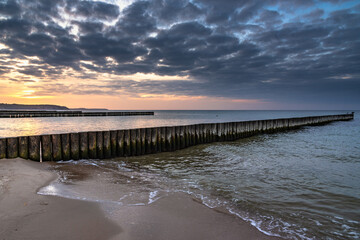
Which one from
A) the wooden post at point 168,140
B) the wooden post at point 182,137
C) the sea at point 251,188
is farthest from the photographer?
the wooden post at point 182,137

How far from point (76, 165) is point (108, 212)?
5173mm

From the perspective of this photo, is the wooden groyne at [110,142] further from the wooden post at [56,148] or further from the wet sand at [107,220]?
the wet sand at [107,220]

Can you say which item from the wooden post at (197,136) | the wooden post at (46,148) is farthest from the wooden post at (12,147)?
the wooden post at (197,136)

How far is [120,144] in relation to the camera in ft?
35.9

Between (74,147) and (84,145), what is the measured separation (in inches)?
17.2

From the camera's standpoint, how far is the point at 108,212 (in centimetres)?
404

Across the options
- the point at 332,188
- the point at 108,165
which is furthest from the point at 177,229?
the point at 108,165

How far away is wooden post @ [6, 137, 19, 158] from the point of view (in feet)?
25.9

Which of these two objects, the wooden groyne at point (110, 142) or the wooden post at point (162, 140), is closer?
the wooden groyne at point (110, 142)

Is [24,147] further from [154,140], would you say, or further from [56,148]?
[154,140]

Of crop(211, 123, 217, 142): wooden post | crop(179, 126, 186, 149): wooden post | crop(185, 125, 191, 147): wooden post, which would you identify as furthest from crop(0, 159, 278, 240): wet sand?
crop(211, 123, 217, 142): wooden post

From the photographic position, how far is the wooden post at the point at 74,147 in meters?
9.36

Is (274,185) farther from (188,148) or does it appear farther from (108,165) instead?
(188,148)

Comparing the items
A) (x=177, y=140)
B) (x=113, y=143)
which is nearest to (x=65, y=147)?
(x=113, y=143)
